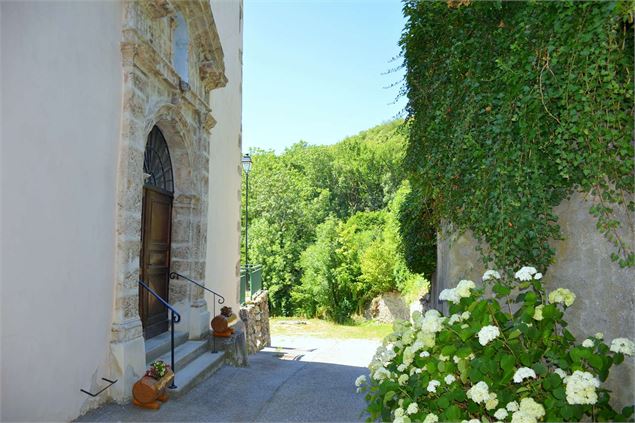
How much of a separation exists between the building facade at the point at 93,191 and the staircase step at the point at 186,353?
0.71 feet

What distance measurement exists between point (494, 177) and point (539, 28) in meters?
0.81

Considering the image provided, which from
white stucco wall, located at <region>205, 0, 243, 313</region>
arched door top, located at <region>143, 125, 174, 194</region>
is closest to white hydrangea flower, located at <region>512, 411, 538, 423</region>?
arched door top, located at <region>143, 125, 174, 194</region>

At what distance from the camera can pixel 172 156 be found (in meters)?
5.98

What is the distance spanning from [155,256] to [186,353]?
48.8 inches

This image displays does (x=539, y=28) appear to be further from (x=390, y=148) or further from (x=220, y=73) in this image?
(x=390, y=148)

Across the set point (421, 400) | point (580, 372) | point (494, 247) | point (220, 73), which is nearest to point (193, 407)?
point (421, 400)

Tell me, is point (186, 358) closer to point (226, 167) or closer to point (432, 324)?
point (432, 324)

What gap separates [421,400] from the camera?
213cm

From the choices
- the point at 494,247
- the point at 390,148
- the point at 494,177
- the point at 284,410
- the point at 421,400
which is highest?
the point at 390,148

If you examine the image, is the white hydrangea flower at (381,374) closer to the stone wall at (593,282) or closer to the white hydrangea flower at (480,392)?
the white hydrangea flower at (480,392)

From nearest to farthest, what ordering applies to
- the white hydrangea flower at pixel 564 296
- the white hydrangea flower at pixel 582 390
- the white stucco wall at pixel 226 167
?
the white hydrangea flower at pixel 582 390
the white hydrangea flower at pixel 564 296
the white stucco wall at pixel 226 167

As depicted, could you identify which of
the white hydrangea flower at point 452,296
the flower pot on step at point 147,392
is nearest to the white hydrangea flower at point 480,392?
the white hydrangea flower at point 452,296

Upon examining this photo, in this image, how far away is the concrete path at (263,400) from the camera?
3.81 metres

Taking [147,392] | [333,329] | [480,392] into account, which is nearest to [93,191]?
[147,392]
